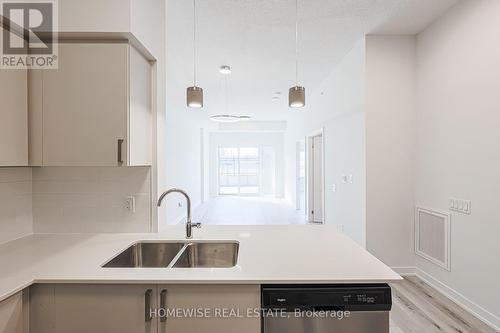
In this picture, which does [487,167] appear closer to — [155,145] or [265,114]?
[155,145]

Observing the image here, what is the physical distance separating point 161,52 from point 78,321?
1784mm

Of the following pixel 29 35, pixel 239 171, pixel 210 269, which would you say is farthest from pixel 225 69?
pixel 239 171

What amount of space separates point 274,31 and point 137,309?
3.08 metres

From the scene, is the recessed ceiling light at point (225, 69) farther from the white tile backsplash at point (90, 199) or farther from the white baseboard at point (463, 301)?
the white baseboard at point (463, 301)

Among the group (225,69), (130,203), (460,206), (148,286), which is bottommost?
(148,286)

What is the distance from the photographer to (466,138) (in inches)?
101

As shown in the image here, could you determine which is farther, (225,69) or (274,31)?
(225,69)

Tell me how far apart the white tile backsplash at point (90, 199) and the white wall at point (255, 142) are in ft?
31.3

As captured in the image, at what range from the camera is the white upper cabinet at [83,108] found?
63.6 inches

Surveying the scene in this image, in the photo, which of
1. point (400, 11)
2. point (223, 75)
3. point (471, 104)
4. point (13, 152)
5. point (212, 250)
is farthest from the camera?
point (223, 75)

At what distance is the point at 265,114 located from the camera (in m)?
8.82

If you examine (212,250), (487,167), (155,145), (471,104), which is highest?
(471,104)

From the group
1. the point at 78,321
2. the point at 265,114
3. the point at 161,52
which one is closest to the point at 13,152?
the point at 78,321

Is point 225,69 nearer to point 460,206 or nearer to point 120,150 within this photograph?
point 120,150
